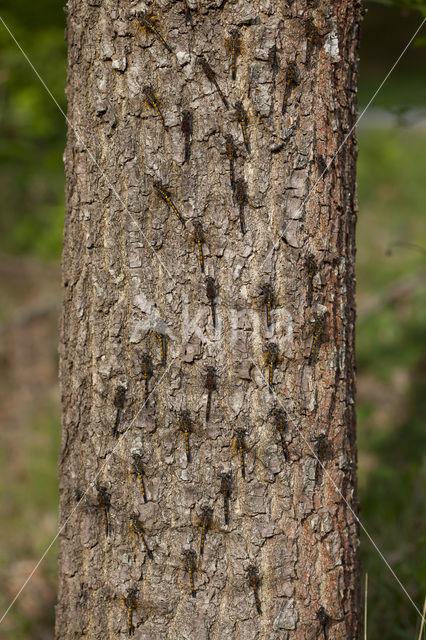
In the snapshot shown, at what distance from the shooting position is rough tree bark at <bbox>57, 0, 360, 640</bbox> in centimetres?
184

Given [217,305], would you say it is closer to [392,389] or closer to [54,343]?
[392,389]

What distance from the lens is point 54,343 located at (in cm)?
767

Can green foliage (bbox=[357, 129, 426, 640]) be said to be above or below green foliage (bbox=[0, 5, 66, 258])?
below

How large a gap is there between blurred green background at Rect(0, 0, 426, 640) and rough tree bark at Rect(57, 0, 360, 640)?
116 centimetres

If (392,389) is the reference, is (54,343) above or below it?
above

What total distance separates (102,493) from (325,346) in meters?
0.97

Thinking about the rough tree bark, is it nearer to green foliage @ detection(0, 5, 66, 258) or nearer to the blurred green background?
the blurred green background

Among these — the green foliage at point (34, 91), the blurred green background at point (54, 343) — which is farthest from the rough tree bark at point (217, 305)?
the green foliage at point (34, 91)

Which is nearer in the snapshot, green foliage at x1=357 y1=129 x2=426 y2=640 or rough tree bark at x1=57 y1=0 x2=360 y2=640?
rough tree bark at x1=57 y1=0 x2=360 y2=640

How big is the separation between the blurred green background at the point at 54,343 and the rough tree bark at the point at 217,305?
116 cm

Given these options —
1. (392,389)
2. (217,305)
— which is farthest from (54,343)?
(217,305)

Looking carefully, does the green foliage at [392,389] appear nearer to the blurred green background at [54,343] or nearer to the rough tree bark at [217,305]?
the blurred green background at [54,343]

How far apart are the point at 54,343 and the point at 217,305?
6.19m

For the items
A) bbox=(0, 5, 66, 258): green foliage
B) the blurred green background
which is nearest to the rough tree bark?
the blurred green background
